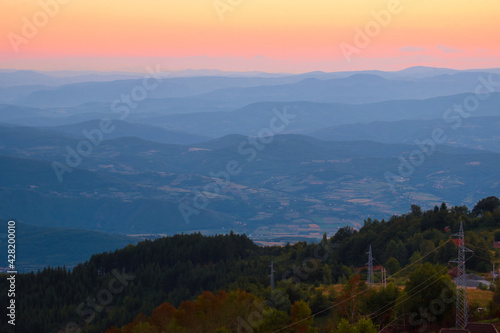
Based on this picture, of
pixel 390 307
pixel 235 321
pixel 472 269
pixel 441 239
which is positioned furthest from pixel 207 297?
pixel 441 239

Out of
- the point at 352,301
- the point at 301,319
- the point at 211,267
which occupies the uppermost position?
the point at 352,301

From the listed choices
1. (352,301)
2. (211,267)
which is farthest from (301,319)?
(211,267)

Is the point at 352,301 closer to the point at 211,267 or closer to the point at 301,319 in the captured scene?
the point at 301,319

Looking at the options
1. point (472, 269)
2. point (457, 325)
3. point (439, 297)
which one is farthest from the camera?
point (472, 269)

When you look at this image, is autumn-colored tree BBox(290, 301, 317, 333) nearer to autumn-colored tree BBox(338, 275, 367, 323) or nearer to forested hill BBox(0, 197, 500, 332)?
autumn-colored tree BBox(338, 275, 367, 323)

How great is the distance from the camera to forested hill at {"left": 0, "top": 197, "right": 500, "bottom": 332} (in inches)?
2330

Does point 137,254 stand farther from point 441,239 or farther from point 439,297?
point 439,297

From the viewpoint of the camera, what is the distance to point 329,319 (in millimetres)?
43406

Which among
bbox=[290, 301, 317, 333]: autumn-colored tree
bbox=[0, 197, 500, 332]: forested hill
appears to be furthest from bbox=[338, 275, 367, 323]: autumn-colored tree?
bbox=[0, 197, 500, 332]: forested hill

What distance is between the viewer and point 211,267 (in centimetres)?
7462

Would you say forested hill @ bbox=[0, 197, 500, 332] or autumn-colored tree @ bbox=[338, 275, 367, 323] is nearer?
autumn-colored tree @ bbox=[338, 275, 367, 323]

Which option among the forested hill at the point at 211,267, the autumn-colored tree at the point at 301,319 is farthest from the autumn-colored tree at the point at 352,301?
the forested hill at the point at 211,267

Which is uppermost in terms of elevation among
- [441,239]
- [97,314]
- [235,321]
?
[441,239]

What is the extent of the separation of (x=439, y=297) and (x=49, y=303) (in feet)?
138
